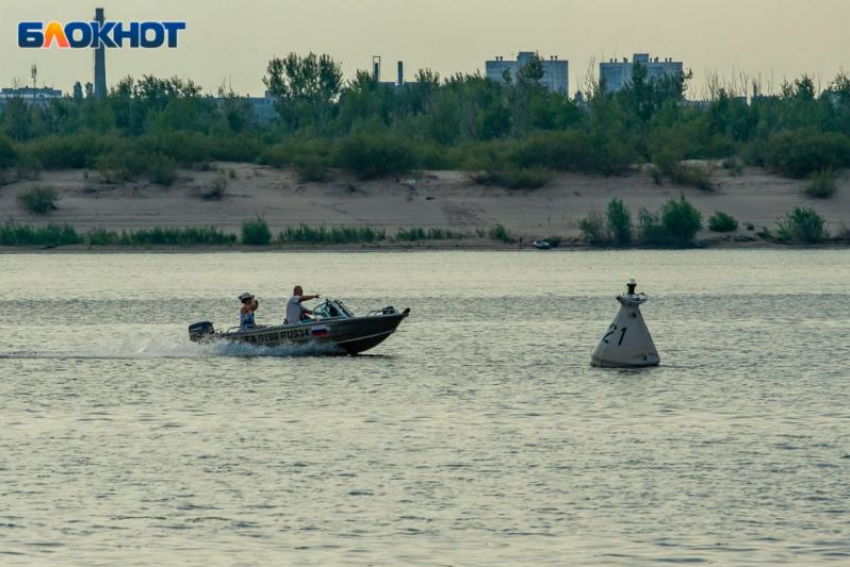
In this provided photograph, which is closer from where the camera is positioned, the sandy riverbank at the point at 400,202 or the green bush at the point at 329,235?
the green bush at the point at 329,235

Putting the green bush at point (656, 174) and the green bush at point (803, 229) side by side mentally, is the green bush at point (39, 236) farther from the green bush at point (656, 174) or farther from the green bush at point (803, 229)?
the green bush at point (803, 229)

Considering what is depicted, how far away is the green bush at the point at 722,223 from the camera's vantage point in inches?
3880

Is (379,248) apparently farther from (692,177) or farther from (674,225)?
(692,177)

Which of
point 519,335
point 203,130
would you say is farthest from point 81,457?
point 203,130

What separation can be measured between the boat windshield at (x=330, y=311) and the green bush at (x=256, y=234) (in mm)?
56201

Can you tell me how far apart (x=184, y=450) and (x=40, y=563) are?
8.25 m

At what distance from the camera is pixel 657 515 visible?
22.5 metres

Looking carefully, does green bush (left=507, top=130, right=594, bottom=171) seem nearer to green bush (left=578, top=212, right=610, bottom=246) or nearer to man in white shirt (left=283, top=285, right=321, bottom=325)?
green bush (left=578, top=212, right=610, bottom=246)

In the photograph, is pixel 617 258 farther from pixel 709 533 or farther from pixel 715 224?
pixel 709 533

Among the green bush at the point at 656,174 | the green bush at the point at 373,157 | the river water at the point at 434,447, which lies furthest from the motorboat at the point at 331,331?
the green bush at the point at 656,174

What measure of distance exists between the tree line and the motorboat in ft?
214

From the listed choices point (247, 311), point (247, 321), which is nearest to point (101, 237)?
point (247, 321)

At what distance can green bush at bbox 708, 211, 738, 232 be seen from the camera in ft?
323

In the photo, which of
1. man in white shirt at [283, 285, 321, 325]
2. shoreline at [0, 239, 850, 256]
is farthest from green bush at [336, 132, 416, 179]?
man in white shirt at [283, 285, 321, 325]
